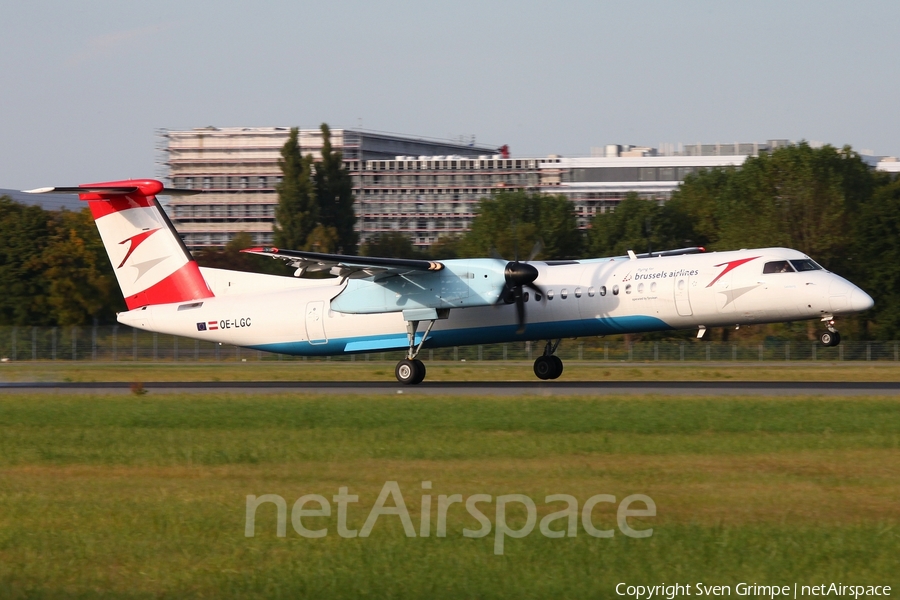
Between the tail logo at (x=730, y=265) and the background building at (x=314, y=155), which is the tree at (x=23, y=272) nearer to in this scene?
the tail logo at (x=730, y=265)

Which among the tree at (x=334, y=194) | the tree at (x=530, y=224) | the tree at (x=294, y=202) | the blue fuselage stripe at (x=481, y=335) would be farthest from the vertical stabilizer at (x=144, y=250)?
the tree at (x=334, y=194)

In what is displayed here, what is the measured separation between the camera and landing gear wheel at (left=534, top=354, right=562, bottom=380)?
27.8 m

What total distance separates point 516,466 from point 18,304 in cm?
5220

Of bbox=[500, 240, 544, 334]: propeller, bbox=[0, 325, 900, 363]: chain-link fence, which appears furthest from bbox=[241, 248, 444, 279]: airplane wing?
bbox=[0, 325, 900, 363]: chain-link fence

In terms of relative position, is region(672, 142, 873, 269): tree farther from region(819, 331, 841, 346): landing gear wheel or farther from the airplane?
region(819, 331, 841, 346): landing gear wheel

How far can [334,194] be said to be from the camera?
9531cm

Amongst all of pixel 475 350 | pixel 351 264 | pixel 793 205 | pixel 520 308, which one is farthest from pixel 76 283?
pixel 793 205

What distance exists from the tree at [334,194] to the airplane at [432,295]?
→ 65713mm

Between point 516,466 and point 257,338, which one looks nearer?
point 516,466

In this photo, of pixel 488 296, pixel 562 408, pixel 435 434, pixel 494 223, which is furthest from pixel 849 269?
pixel 435 434

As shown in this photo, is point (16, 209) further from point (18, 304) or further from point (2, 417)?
point (2, 417)

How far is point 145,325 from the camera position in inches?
1133

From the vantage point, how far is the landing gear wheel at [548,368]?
27750 mm

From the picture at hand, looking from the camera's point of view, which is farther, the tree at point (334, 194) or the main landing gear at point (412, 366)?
the tree at point (334, 194)
